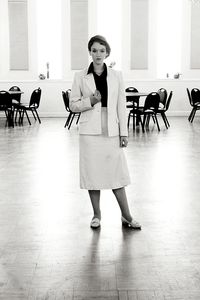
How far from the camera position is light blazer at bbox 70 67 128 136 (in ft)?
13.1

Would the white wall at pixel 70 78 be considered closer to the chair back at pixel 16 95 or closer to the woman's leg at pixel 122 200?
the chair back at pixel 16 95

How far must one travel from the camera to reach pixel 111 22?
15617 mm

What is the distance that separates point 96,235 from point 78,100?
1039 mm

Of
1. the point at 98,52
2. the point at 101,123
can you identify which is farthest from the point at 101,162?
the point at 98,52

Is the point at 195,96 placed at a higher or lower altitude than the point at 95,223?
higher

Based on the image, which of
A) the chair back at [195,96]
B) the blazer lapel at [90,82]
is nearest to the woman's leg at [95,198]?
the blazer lapel at [90,82]

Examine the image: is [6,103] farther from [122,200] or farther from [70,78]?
[122,200]

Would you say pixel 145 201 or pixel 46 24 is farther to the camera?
pixel 46 24

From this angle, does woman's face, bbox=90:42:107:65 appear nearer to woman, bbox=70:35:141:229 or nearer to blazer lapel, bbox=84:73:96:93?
woman, bbox=70:35:141:229

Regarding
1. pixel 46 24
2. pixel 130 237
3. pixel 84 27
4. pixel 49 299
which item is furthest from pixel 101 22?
pixel 49 299

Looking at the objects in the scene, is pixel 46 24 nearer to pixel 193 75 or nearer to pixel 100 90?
pixel 193 75

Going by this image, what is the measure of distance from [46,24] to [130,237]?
1241 cm

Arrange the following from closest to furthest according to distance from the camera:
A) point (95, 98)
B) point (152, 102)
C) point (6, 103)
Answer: point (95, 98) < point (152, 102) < point (6, 103)

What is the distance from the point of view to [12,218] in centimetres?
461
